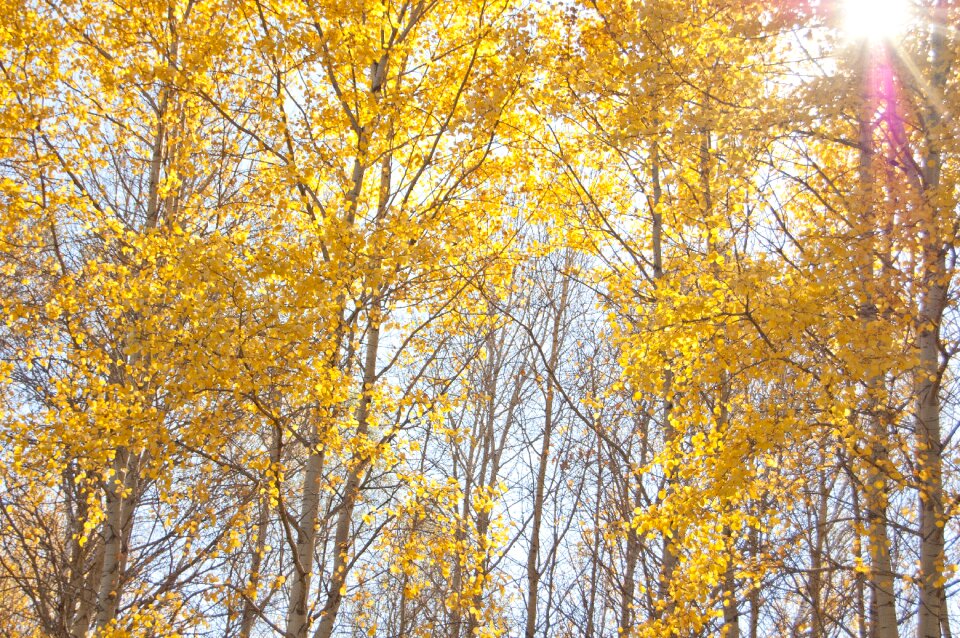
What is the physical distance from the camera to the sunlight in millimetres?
4195

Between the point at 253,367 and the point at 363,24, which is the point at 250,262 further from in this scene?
the point at 363,24

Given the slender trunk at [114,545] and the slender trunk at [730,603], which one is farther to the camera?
the slender trunk at [114,545]

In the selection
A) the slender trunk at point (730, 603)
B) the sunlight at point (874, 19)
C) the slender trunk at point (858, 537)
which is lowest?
the slender trunk at point (730, 603)

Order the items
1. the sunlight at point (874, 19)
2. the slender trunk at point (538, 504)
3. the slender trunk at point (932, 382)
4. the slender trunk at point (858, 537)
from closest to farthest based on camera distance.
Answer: the slender trunk at point (932, 382), the slender trunk at point (858, 537), the sunlight at point (874, 19), the slender trunk at point (538, 504)

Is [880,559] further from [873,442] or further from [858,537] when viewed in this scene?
[858,537]

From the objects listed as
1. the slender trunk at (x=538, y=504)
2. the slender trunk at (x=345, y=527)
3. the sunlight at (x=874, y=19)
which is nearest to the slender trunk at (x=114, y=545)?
the slender trunk at (x=345, y=527)

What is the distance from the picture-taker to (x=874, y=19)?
4207mm

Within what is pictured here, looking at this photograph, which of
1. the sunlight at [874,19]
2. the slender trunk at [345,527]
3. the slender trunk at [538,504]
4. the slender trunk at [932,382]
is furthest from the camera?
the slender trunk at [538,504]

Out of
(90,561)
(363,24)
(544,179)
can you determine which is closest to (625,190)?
(544,179)

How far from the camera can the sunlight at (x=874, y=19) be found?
13.8ft

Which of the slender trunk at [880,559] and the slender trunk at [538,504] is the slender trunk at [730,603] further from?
the slender trunk at [538,504]

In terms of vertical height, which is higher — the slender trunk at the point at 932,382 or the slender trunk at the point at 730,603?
the slender trunk at the point at 932,382

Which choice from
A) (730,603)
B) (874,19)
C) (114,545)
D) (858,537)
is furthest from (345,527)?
(874,19)

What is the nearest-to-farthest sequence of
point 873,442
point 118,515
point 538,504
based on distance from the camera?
point 873,442 < point 118,515 < point 538,504
